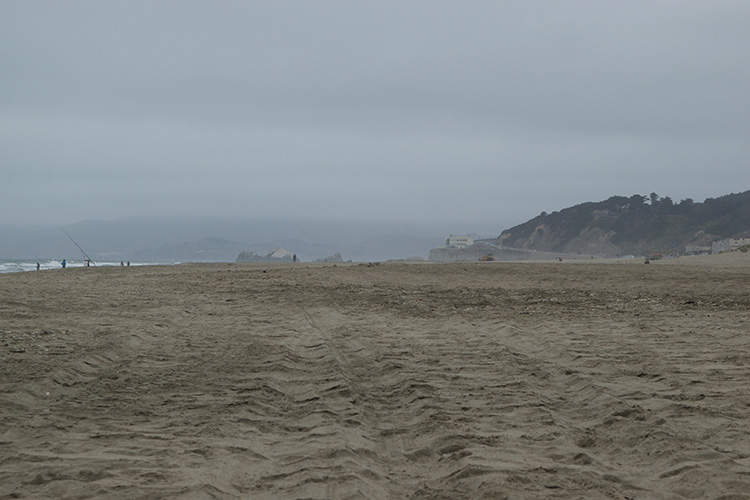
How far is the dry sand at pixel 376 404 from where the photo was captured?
2.99m

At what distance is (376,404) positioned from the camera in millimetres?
4391

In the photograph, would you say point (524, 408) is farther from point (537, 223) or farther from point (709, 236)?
point (537, 223)

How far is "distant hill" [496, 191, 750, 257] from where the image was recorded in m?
82.1

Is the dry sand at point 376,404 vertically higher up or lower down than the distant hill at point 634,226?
lower down

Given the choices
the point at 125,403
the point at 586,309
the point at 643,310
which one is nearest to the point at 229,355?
the point at 125,403

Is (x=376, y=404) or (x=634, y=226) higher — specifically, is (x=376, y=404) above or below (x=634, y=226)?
below

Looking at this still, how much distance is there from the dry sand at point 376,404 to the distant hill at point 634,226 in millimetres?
77316

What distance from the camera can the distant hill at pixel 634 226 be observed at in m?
82.1

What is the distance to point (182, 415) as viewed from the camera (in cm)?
409

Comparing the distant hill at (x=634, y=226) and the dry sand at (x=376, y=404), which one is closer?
the dry sand at (x=376, y=404)

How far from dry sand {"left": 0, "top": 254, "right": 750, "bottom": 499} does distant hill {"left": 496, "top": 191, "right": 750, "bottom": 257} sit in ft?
254

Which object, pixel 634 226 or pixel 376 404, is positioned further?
pixel 634 226

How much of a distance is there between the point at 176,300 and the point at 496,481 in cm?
879

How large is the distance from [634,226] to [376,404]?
101463mm
